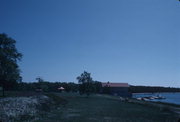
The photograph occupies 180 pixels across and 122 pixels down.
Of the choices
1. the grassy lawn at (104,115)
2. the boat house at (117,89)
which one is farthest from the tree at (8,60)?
the boat house at (117,89)

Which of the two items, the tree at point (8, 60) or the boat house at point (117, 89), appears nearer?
the tree at point (8, 60)

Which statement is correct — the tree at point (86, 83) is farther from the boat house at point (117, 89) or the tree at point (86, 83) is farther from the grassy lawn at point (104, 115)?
the boat house at point (117, 89)

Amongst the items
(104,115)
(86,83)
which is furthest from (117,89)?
(104,115)

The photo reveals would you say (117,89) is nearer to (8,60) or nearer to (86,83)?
(86,83)

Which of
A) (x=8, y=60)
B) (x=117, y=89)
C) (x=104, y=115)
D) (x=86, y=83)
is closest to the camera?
(x=104, y=115)

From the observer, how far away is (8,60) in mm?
41438

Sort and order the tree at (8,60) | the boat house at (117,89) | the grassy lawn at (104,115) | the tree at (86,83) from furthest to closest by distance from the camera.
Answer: the boat house at (117,89)
the tree at (86,83)
the tree at (8,60)
the grassy lawn at (104,115)

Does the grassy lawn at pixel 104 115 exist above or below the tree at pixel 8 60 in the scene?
below

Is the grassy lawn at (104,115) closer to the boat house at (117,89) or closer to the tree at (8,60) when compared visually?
the tree at (8,60)

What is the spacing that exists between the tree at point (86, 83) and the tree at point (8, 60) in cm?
3438

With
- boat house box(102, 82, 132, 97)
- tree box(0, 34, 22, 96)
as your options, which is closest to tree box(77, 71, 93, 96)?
tree box(0, 34, 22, 96)

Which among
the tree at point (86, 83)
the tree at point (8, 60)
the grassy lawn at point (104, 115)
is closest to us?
the grassy lawn at point (104, 115)

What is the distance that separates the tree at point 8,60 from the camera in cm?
4069

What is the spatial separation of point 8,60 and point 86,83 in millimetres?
37924
